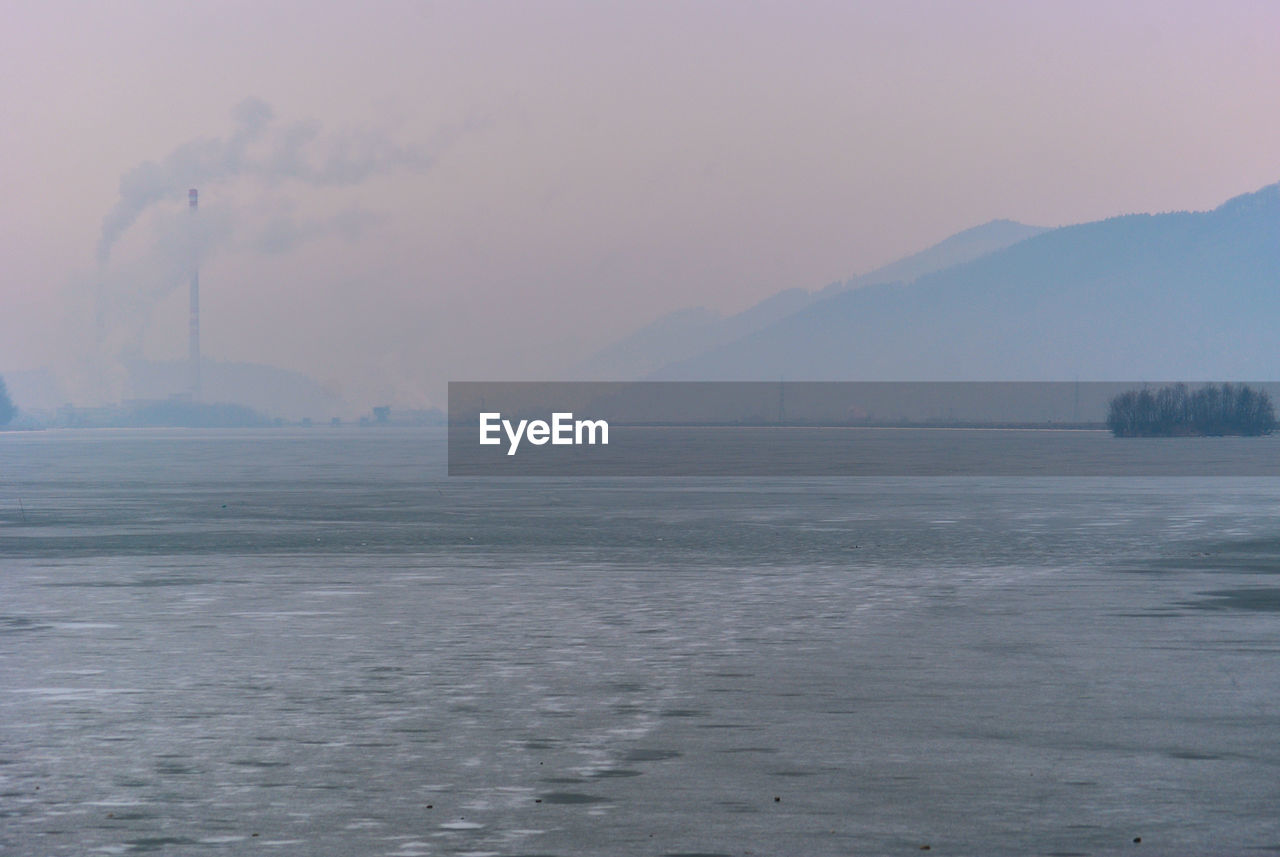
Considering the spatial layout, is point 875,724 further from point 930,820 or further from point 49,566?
point 49,566

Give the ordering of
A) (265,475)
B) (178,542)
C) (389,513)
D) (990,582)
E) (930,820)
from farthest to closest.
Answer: (265,475) → (389,513) → (178,542) → (990,582) → (930,820)

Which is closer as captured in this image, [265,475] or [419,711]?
[419,711]

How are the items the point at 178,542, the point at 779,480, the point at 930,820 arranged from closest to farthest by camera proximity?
the point at 930,820 < the point at 178,542 < the point at 779,480

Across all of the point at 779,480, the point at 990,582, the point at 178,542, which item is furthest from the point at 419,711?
the point at 779,480

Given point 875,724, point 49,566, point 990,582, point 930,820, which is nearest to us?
point 930,820

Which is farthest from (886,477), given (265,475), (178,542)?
(178,542)

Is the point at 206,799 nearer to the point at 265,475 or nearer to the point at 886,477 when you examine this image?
the point at 886,477
